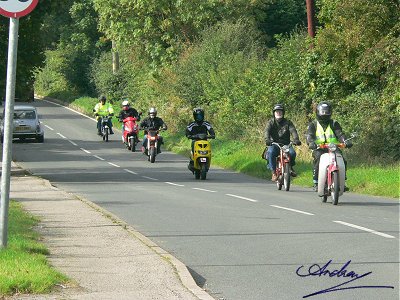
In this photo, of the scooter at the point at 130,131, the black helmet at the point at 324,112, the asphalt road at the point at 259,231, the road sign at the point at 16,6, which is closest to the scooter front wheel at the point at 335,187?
the asphalt road at the point at 259,231

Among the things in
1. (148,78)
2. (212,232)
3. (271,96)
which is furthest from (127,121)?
(212,232)

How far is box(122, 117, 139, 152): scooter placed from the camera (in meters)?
44.2

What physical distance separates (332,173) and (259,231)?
4770 millimetres

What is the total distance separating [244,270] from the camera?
11859 mm

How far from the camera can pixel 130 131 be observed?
147ft

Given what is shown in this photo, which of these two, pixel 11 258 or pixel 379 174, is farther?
pixel 379 174

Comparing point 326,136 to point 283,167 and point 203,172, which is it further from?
point 203,172

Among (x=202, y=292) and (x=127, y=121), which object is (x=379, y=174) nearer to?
(x=202, y=292)

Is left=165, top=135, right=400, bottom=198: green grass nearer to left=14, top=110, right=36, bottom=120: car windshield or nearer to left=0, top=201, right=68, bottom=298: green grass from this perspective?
left=14, top=110, right=36, bottom=120: car windshield

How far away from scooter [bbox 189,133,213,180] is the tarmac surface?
38.4 ft

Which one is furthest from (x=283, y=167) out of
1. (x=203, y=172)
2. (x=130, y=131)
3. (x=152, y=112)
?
(x=130, y=131)

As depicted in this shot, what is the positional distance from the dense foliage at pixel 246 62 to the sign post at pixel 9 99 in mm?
18752

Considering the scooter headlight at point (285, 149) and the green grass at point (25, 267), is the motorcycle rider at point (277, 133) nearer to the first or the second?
the scooter headlight at point (285, 149)

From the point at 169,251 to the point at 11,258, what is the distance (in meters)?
2.78
